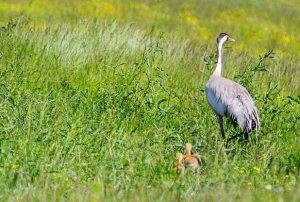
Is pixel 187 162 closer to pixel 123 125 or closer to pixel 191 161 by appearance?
pixel 191 161

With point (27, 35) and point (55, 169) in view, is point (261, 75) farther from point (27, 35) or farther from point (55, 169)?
point (55, 169)

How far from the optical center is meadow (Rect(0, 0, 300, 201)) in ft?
15.5

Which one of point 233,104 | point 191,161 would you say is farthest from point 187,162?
point 233,104

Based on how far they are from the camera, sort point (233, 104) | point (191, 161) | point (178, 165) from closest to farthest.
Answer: point (178, 165) → point (191, 161) → point (233, 104)

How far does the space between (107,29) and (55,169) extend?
5.02 meters

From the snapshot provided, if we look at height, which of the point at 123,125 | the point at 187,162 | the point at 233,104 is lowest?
the point at 123,125

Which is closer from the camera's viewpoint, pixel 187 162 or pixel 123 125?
pixel 187 162

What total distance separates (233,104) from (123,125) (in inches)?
47.8

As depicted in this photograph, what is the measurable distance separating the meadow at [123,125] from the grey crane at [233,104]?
17 cm

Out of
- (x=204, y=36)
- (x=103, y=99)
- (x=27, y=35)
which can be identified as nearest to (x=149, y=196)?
(x=103, y=99)

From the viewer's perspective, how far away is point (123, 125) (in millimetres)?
6648

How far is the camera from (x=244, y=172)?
5.56 m

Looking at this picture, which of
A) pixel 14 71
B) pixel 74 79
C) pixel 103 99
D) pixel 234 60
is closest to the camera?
pixel 103 99

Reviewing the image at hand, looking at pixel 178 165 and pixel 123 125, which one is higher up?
pixel 178 165
